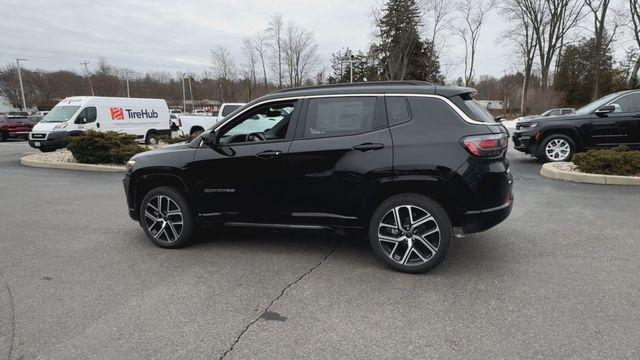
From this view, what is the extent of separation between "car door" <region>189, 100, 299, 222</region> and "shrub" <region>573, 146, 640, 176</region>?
709 cm

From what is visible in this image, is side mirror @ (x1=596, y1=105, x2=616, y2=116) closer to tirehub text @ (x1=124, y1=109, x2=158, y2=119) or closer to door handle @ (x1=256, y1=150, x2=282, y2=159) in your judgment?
door handle @ (x1=256, y1=150, x2=282, y2=159)

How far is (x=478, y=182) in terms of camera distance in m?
3.84

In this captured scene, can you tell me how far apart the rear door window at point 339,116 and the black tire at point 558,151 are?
8.48 m

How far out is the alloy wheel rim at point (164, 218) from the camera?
16.0 feet

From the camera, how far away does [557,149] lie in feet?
35.1

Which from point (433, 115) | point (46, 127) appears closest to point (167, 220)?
point (433, 115)

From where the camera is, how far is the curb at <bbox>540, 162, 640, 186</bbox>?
7.96m

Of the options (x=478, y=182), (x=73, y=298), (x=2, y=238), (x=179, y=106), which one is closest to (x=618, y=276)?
(x=478, y=182)

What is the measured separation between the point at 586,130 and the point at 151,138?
17.5 m

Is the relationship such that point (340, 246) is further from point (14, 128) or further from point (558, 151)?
point (14, 128)

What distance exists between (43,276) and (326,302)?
2.94 meters

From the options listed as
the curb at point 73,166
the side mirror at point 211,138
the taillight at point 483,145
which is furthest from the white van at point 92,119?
the taillight at point 483,145

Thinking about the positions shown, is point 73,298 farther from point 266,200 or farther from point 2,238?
point 2,238

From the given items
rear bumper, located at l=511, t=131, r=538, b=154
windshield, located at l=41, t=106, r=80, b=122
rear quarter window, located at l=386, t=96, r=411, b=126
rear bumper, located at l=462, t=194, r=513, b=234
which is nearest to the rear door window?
rear quarter window, located at l=386, t=96, r=411, b=126
